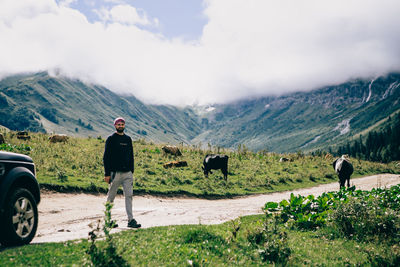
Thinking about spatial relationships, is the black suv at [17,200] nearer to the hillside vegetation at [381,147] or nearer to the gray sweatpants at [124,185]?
the gray sweatpants at [124,185]

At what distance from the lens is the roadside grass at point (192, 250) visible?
21.6ft

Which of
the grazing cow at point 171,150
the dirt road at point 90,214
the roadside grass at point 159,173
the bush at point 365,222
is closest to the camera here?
the dirt road at point 90,214

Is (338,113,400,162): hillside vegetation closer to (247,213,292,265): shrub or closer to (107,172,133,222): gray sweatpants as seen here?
(247,213,292,265): shrub

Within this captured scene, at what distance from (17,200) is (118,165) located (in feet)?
11.5

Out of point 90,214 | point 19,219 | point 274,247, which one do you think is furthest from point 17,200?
point 274,247

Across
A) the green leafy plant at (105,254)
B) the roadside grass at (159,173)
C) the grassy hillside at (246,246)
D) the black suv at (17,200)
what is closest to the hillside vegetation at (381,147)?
the roadside grass at (159,173)

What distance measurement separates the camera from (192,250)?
7.61 meters

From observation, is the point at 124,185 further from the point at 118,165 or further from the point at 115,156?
the point at 115,156

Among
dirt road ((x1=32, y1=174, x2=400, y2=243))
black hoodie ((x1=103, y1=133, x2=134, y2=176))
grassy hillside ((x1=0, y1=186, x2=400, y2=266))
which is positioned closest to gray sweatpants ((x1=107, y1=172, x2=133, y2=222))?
black hoodie ((x1=103, y1=133, x2=134, y2=176))

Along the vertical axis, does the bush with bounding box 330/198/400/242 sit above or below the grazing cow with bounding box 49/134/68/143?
below

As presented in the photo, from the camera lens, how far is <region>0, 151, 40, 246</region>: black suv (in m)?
6.80

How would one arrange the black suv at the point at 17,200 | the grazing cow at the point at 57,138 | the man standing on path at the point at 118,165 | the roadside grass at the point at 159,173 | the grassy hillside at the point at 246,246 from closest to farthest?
the grassy hillside at the point at 246,246
the black suv at the point at 17,200
the man standing on path at the point at 118,165
the roadside grass at the point at 159,173
the grazing cow at the point at 57,138

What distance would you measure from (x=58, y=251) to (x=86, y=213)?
6.24 m

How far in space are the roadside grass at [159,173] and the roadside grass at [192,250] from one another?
11.0 m
